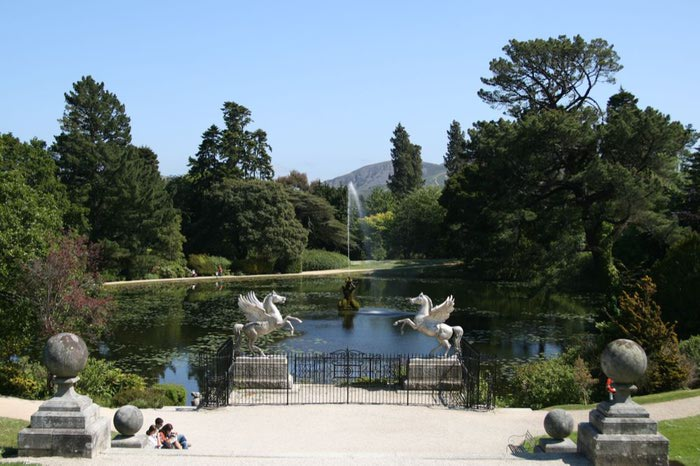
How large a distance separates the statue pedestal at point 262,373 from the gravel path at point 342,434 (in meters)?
1.85

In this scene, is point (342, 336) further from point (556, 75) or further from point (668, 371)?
point (556, 75)

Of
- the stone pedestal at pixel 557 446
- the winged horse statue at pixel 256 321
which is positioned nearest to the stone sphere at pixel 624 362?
the stone pedestal at pixel 557 446

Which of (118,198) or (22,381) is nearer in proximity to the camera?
(22,381)

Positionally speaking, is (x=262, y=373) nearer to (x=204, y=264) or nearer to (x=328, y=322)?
(x=328, y=322)

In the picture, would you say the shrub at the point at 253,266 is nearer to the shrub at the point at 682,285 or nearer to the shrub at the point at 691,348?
the shrub at the point at 682,285

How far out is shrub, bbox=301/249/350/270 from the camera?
69875 millimetres

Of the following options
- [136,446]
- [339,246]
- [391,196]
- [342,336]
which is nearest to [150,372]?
[342,336]

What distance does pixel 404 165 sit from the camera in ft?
366

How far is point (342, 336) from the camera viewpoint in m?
31.2

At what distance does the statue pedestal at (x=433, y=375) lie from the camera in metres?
19.9

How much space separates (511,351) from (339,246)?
49.6 meters

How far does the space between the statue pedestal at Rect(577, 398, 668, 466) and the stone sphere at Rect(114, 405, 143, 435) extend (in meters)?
7.77

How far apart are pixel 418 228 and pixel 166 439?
224 ft

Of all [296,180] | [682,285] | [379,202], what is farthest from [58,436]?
[379,202]
